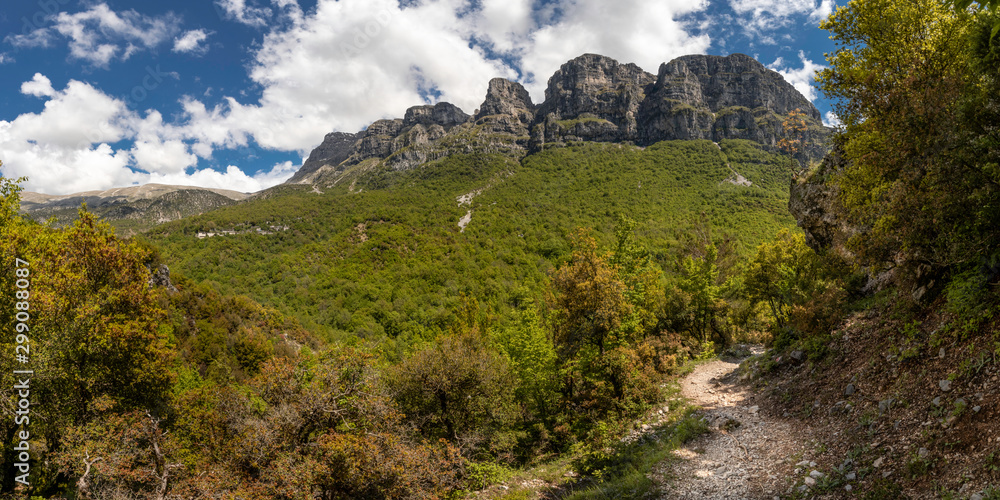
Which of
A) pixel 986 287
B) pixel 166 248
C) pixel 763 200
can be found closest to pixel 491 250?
pixel 763 200

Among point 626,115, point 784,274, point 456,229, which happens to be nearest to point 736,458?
point 784,274

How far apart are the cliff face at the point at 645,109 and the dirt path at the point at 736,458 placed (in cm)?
12755

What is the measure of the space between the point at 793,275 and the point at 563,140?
12246 cm

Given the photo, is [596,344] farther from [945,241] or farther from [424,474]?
[945,241]

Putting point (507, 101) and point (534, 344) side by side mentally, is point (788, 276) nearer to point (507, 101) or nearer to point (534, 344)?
point (534, 344)

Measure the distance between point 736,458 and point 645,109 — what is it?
14865 cm

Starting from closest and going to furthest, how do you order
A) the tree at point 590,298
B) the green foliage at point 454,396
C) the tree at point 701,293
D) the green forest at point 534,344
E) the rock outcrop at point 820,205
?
the green forest at point 534,344
the tree at point 590,298
the rock outcrop at point 820,205
the green foliage at point 454,396
the tree at point 701,293

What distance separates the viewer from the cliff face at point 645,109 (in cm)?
12338

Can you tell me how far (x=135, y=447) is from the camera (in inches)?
421

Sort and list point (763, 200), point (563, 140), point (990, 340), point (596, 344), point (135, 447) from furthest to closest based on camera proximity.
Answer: point (563, 140)
point (763, 200)
point (596, 344)
point (135, 447)
point (990, 340)

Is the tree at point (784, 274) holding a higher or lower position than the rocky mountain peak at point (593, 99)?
lower

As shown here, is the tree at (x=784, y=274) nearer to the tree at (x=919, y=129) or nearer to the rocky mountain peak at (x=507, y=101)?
the tree at (x=919, y=129)

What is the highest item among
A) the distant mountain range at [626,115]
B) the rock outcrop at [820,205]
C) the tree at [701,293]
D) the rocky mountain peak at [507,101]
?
the rocky mountain peak at [507,101]

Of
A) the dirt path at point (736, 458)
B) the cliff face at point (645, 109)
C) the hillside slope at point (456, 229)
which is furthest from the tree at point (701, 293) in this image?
the cliff face at point (645, 109)
